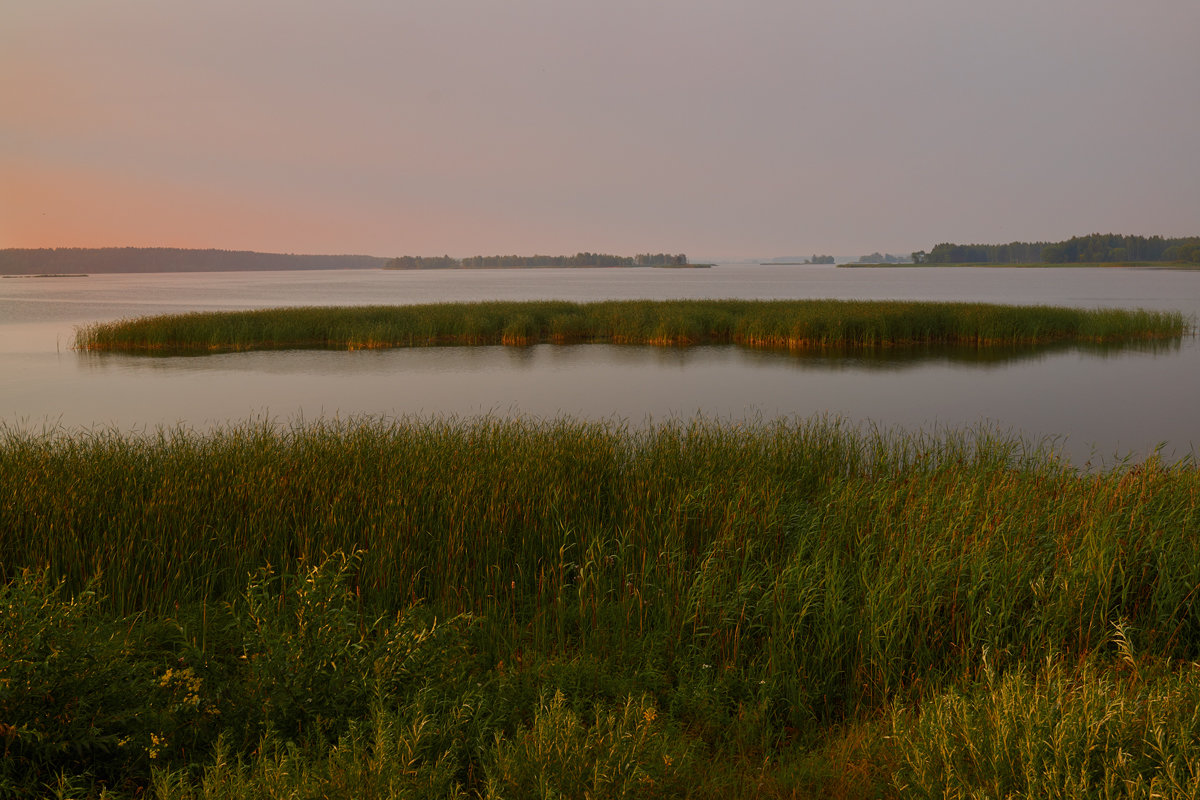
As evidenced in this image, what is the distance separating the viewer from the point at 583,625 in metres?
4.82

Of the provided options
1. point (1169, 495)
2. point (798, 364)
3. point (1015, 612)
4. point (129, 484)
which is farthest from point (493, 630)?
point (798, 364)

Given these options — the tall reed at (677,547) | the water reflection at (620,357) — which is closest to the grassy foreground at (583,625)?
the tall reed at (677,547)

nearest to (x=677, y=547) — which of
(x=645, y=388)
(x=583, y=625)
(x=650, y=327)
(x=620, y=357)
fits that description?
(x=583, y=625)

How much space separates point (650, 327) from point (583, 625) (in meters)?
22.5

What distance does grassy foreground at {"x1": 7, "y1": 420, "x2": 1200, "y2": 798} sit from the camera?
2.99 m

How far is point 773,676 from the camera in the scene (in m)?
4.18

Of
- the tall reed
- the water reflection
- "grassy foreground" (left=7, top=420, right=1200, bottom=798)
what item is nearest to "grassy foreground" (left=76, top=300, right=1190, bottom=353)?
the water reflection

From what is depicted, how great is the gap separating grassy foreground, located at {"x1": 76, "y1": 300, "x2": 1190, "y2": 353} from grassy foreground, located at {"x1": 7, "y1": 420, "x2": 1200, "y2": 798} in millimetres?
18210

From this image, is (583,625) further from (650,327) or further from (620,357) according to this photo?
(650,327)

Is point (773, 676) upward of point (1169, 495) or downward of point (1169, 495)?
downward

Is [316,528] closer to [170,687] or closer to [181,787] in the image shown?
[170,687]

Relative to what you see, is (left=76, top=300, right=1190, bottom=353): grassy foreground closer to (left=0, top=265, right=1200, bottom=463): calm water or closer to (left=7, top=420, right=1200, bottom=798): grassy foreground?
(left=0, top=265, right=1200, bottom=463): calm water

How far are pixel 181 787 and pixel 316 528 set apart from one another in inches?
125

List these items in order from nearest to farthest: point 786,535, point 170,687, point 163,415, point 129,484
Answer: point 170,687
point 786,535
point 129,484
point 163,415
